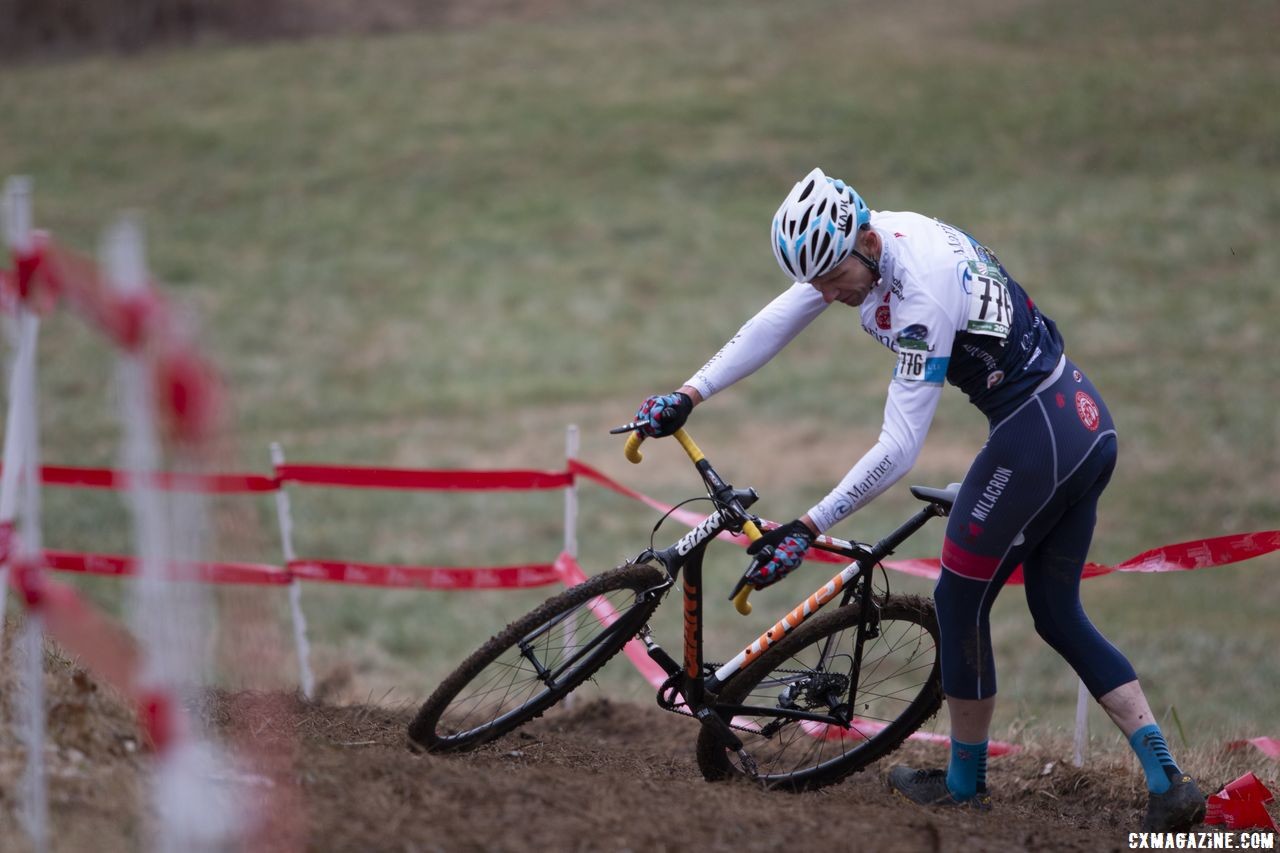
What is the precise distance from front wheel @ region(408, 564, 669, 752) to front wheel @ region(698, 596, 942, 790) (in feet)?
1.91

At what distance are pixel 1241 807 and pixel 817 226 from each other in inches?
117

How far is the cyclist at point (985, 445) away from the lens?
15.1 feet

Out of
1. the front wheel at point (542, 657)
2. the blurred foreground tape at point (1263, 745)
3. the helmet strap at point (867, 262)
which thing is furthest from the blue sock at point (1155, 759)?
the helmet strap at point (867, 262)

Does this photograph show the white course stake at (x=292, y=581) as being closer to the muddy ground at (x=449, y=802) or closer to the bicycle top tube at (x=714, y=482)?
the muddy ground at (x=449, y=802)

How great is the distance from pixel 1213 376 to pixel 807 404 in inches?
216

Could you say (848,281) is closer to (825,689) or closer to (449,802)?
(825,689)

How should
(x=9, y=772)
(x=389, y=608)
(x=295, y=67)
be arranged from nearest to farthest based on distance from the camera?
1. (x=9, y=772)
2. (x=389, y=608)
3. (x=295, y=67)

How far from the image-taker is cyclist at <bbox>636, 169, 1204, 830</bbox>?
4.61 m

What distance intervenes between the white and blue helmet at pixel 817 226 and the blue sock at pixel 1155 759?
2.22 meters

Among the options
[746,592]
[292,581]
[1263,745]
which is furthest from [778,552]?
[292,581]

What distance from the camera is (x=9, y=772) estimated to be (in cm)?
421

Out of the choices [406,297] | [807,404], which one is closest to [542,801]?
[807,404]

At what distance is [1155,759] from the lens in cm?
491

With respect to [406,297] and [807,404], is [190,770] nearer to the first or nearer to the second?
[807,404]
